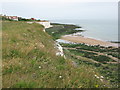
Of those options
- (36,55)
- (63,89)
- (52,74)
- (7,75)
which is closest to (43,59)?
(36,55)

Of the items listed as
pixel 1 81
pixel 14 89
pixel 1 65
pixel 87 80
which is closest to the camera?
pixel 14 89

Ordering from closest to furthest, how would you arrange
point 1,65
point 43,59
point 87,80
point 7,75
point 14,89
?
point 14,89 < point 7,75 < point 87,80 < point 1,65 < point 43,59

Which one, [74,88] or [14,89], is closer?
[14,89]

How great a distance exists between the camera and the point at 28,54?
5.59 meters

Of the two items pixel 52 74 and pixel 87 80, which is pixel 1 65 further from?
pixel 87 80

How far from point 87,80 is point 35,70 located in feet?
4.94

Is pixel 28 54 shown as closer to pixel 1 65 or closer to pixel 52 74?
pixel 1 65

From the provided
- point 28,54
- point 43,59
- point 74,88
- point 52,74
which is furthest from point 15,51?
point 74,88

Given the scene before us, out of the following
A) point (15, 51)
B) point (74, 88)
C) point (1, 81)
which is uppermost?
point (15, 51)

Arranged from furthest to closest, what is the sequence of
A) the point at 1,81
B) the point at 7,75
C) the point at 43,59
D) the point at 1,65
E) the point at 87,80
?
the point at 43,59, the point at 1,65, the point at 87,80, the point at 7,75, the point at 1,81

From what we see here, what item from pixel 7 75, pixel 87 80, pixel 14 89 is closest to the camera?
pixel 14 89

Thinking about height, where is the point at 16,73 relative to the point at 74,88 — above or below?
above

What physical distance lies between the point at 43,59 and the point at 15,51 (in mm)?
1086

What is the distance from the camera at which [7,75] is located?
3672 millimetres
